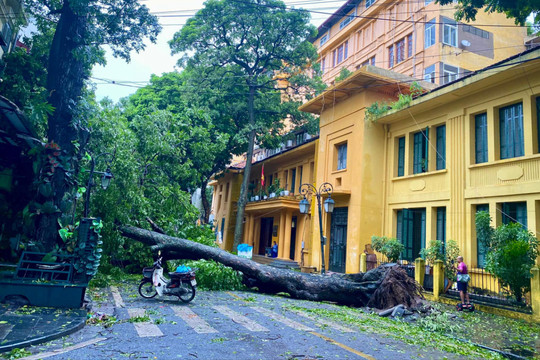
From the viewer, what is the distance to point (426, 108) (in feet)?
52.9

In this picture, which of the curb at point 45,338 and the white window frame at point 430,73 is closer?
the curb at point 45,338

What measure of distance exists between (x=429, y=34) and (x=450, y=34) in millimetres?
1175

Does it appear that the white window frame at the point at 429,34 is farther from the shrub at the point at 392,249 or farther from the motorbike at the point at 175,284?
the motorbike at the point at 175,284

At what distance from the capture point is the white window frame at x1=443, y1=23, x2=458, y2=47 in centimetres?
2269

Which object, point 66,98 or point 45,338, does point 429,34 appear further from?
point 45,338

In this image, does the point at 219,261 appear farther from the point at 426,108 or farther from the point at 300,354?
the point at 426,108

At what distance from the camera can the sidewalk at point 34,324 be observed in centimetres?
534

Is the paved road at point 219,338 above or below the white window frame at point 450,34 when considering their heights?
below

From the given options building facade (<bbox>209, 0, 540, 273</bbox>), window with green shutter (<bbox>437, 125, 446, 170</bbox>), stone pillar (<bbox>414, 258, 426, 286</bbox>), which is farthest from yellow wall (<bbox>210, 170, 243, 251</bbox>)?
stone pillar (<bbox>414, 258, 426, 286</bbox>)

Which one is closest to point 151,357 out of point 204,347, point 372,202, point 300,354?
point 204,347

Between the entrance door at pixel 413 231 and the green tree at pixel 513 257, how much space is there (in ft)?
14.9

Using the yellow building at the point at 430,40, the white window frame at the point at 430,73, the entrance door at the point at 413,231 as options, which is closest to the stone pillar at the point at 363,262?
the entrance door at the point at 413,231

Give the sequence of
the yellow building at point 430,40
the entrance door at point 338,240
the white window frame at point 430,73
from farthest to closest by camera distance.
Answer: the yellow building at point 430,40
the white window frame at point 430,73
the entrance door at point 338,240

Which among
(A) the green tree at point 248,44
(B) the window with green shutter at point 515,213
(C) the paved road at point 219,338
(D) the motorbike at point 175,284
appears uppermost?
(A) the green tree at point 248,44
